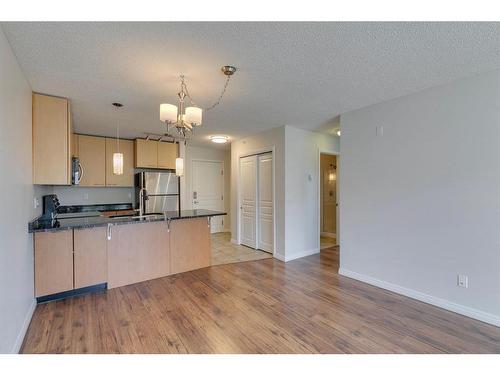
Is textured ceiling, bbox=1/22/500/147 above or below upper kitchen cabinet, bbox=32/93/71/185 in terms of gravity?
above

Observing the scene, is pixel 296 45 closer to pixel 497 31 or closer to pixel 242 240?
pixel 497 31

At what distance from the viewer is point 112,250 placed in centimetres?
308

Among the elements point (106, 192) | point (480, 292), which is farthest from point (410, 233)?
point (106, 192)

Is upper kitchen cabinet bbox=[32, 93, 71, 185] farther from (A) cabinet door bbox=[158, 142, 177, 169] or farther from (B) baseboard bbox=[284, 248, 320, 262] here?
(B) baseboard bbox=[284, 248, 320, 262]

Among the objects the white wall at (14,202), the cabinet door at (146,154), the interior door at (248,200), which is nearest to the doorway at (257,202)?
the interior door at (248,200)

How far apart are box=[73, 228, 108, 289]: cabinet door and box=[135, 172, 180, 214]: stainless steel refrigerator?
1.99 metres

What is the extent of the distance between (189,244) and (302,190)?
7.40 ft

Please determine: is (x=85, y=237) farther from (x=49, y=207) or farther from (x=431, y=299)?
(x=431, y=299)

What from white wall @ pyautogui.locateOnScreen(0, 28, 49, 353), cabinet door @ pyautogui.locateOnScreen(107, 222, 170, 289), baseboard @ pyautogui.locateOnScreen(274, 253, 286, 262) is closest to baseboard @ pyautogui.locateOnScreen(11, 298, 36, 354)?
white wall @ pyautogui.locateOnScreen(0, 28, 49, 353)

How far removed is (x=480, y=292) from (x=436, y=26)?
2422mm

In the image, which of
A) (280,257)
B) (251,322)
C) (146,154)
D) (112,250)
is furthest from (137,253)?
(146,154)

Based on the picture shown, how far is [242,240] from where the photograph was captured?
17.8 feet

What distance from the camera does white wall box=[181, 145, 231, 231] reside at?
6055mm

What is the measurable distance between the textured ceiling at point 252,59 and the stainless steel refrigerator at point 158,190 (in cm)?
214
